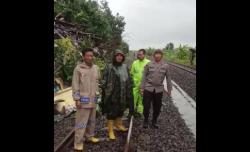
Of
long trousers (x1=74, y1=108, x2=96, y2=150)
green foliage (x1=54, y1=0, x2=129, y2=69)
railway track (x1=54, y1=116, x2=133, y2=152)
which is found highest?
green foliage (x1=54, y1=0, x2=129, y2=69)

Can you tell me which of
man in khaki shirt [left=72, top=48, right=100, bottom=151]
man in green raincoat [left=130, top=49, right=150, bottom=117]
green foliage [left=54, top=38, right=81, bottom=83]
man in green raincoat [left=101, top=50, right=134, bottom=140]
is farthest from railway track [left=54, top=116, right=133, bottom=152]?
green foliage [left=54, top=38, right=81, bottom=83]

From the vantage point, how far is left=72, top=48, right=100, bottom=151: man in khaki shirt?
6.27 meters

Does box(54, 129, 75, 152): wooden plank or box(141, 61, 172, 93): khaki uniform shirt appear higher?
box(141, 61, 172, 93): khaki uniform shirt

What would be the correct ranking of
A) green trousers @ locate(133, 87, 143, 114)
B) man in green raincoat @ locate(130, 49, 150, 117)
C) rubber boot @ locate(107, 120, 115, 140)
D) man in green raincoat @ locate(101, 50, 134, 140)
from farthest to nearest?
green trousers @ locate(133, 87, 143, 114), man in green raincoat @ locate(130, 49, 150, 117), rubber boot @ locate(107, 120, 115, 140), man in green raincoat @ locate(101, 50, 134, 140)

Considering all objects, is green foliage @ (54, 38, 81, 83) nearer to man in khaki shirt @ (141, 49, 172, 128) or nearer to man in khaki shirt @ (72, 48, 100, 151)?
man in khaki shirt @ (141, 49, 172, 128)

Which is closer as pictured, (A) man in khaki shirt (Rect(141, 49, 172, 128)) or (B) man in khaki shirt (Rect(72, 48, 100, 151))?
(B) man in khaki shirt (Rect(72, 48, 100, 151))

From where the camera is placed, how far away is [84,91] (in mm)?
6352

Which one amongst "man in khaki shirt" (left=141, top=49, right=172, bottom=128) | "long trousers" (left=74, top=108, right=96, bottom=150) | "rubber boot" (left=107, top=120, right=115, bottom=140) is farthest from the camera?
"man in khaki shirt" (left=141, top=49, right=172, bottom=128)

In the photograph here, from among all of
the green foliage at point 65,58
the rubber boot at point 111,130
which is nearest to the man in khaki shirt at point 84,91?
the rubber boot at point 111,130

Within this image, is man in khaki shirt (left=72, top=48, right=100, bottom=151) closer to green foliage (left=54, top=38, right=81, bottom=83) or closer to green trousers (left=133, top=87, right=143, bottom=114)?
green trousers (left=133, top=87, right=143, bottom=114)
